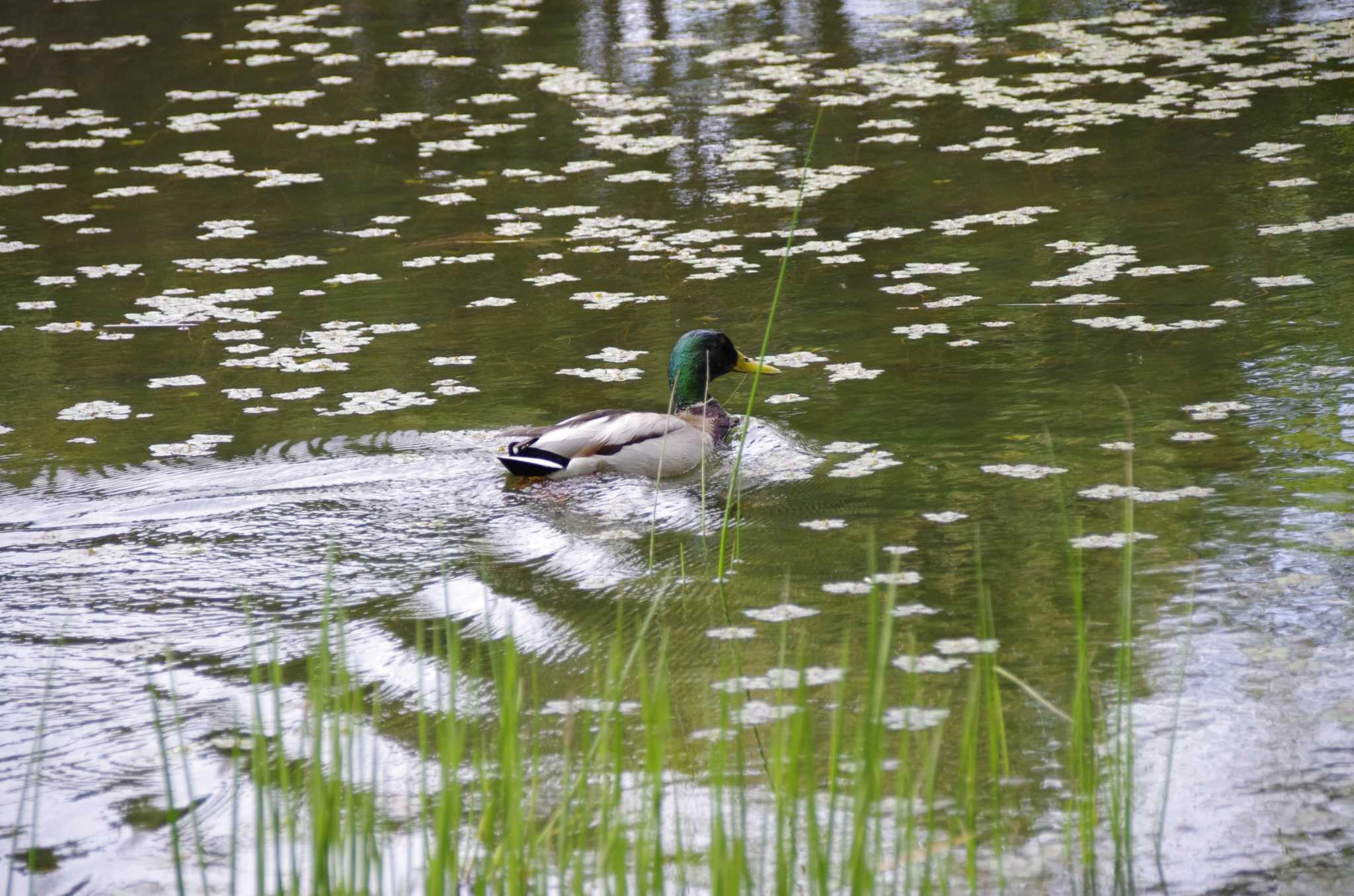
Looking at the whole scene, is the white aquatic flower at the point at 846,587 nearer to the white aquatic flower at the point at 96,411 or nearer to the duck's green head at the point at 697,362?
the duck's green head at the point at 697,362

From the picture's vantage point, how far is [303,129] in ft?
39.3

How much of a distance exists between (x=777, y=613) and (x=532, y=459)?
4.90 ft

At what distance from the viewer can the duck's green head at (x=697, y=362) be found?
6.57 m

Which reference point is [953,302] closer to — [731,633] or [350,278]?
[350,278]

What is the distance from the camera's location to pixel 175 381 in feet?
22.8

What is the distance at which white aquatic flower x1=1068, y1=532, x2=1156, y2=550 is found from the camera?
481 cm

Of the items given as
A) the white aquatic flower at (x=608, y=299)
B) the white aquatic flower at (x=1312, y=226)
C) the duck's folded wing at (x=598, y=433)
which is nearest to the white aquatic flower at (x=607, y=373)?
the white aquatic flower at (x=608, y=299)

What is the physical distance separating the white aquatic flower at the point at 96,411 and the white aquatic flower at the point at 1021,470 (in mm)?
3544

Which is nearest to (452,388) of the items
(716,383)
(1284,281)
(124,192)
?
(716,383)

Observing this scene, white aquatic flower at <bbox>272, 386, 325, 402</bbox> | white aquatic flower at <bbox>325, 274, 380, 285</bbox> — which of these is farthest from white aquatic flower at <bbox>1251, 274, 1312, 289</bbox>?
white aquatic flower at <bbox>325, 274, 380, 285</bbox>

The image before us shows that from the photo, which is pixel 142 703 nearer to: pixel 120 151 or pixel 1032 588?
pixel 1032 588

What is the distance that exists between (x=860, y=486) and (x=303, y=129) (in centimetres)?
775

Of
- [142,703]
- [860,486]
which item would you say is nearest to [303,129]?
[860,486]

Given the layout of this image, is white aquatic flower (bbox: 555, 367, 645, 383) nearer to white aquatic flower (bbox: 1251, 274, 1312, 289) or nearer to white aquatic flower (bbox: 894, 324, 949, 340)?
white aquatic flower (bbox: 894, 324, 949, 340)
